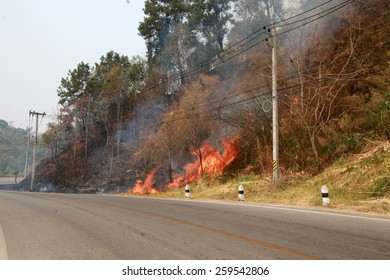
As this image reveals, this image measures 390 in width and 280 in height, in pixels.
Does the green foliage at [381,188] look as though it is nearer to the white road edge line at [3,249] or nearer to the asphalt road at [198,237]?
the asphalt road at [198,237]

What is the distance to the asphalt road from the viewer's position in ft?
19.2

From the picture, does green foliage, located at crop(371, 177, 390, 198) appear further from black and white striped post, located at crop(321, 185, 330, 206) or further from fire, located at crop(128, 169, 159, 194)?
fire, located at crop(128, 169, 159, 194)

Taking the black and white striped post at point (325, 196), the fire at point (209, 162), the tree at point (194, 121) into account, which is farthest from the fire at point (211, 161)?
the black and white striped post at point (325, 196)

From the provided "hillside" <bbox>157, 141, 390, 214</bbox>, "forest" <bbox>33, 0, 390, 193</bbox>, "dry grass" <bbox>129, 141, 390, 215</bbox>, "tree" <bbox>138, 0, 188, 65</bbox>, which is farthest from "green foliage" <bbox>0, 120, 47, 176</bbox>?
"dry grass" <bbox>129, 141, 390, 215</bbox>

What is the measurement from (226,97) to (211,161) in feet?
20.0

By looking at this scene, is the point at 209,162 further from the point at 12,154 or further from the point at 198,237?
the point at 12,154

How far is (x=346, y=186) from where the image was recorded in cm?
1502

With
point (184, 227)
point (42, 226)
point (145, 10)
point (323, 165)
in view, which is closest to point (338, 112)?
point (323, 165)

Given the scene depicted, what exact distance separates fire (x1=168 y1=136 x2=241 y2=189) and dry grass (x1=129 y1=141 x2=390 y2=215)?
27.1ft

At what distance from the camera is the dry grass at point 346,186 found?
42.8 ft

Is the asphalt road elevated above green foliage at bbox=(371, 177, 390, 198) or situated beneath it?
situated beneath

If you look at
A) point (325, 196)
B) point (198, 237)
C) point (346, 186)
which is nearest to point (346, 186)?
point (346, 186)

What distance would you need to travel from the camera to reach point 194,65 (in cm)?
4509

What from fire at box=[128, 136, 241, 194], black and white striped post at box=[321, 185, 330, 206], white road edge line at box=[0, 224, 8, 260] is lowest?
white road edge line at box=[0, 224, 8, 260]
